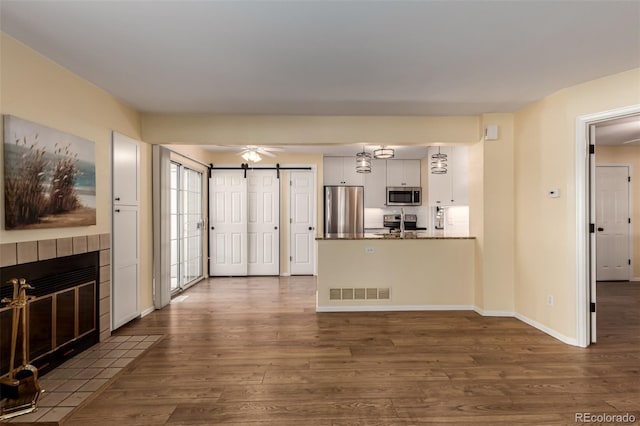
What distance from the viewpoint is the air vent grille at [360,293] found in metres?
4.30

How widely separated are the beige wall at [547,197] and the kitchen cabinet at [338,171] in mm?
2951

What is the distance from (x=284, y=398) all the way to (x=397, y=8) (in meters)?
2.60

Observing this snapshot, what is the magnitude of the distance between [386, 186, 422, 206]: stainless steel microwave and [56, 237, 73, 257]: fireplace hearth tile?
17.3 ft

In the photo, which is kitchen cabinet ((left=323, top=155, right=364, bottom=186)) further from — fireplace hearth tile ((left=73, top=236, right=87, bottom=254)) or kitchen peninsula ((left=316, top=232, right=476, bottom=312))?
fireplace hearth tile ((left=73, top=236, right=87, bottom=254))

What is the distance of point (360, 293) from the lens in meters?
4.31

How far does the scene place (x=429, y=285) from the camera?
4324 millimetres

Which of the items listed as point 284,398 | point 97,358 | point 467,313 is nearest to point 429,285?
point 467,313

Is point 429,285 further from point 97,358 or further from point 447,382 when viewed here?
point 97,358

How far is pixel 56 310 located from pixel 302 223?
4.31m

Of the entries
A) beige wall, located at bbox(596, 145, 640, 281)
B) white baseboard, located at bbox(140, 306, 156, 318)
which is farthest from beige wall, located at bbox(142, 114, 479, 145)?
beige wall, located at bbox(596, 145, 640, 281)

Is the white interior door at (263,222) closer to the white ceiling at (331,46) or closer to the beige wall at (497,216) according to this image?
the white ceiling at (331,46)

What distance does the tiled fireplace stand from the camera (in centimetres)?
231

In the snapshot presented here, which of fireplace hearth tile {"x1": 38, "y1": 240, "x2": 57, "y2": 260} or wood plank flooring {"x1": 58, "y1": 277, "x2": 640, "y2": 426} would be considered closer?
wood plank flooring {"x1": 58, "y1": 277, "x2": 640, "y2": 426}

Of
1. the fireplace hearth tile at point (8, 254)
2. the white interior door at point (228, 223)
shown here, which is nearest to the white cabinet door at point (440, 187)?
the white interior door at point (228, 223)
